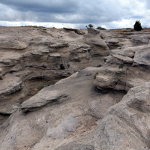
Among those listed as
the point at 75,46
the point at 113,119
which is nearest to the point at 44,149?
the point at 113,119

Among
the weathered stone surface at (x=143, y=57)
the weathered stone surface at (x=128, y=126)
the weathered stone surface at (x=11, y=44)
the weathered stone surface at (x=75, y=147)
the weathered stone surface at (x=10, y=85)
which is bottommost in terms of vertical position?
the weathered stone surface at (x=10, y=85)

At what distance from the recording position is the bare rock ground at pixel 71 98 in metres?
10.2

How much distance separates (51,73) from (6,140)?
1336cm

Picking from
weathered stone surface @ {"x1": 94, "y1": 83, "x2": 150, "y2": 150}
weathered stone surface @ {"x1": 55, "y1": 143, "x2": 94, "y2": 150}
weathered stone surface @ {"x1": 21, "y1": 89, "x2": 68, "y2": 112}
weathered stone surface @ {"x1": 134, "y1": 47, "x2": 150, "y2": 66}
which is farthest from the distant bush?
weathered stone surface @ {"x1": 55, "y1": 143, "x2": 94, "y2": 150}

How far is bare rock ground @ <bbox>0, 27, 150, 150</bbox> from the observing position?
1025cm

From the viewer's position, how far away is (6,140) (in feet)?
46.7

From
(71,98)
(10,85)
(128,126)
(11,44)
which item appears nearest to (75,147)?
(128,126)

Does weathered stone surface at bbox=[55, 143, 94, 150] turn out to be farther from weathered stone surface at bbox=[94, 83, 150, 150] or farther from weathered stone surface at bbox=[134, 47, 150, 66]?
weathered stone surface at bbox=[134, 47, 150, 66]

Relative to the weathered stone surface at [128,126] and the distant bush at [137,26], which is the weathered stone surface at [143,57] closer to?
the weathered stone surface at [128,126]

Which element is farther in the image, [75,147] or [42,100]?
[42,100]

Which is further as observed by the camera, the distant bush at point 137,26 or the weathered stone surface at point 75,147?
the distant bush at point 137,26

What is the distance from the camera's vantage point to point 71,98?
16.4 meters

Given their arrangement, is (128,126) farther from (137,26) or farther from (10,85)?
(137,26)

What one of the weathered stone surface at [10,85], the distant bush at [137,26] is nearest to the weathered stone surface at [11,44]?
the weathered stone surface at [10,85]
